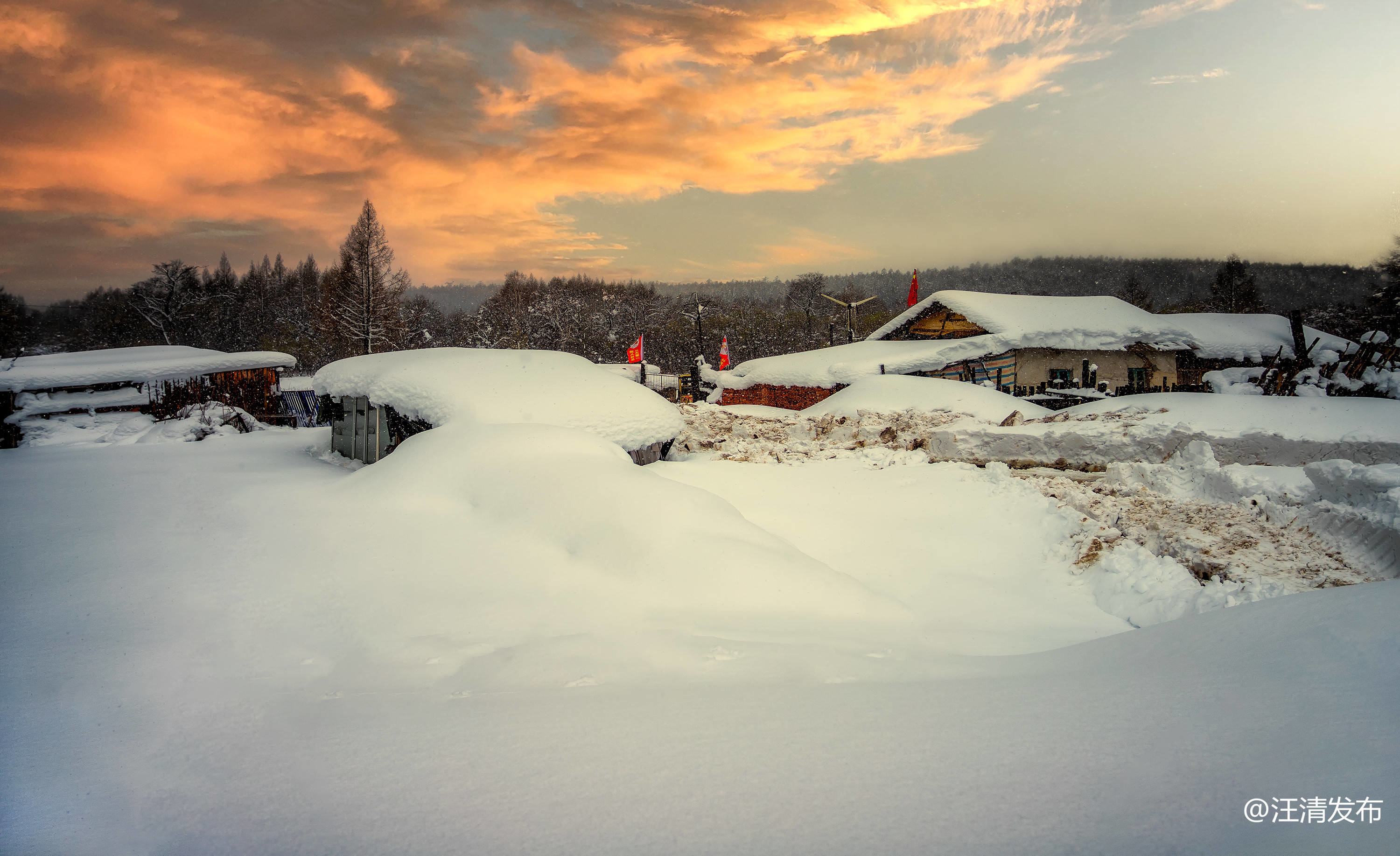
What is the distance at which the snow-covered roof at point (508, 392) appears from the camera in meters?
8.73

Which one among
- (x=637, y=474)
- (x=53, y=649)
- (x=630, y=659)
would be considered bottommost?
(x=630, y=659)

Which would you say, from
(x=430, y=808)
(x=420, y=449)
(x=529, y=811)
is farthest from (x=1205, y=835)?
(x=420, y=449)

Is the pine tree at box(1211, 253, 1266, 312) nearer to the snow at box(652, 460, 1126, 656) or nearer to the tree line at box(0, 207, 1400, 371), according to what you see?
the tree line at box(0, 207, 1400, 371)

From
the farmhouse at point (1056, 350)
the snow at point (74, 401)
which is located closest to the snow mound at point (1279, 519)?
the farmhouse at point (1056, 350)

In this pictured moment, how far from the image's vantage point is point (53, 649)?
12.0 feet

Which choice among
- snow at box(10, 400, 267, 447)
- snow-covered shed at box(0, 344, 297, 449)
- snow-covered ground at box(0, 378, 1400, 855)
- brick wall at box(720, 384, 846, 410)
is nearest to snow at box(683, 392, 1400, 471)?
snow-covered ground at box(0, 378, 1400, 855)

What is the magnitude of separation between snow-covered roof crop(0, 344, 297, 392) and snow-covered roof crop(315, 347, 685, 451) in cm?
1302

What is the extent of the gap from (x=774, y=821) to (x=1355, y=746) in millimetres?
2220

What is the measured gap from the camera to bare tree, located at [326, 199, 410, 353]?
100 ft

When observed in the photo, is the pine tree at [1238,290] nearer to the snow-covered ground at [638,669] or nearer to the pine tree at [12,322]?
the snow-covered ground at [638,669]

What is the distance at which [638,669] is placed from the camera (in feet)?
12.4

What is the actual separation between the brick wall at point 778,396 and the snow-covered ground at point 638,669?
16077mm

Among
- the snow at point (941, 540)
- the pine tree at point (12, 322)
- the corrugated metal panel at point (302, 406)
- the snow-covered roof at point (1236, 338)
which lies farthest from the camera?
the corrugated metal panel at point (302, 406)

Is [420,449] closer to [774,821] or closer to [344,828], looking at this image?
[344,828]
